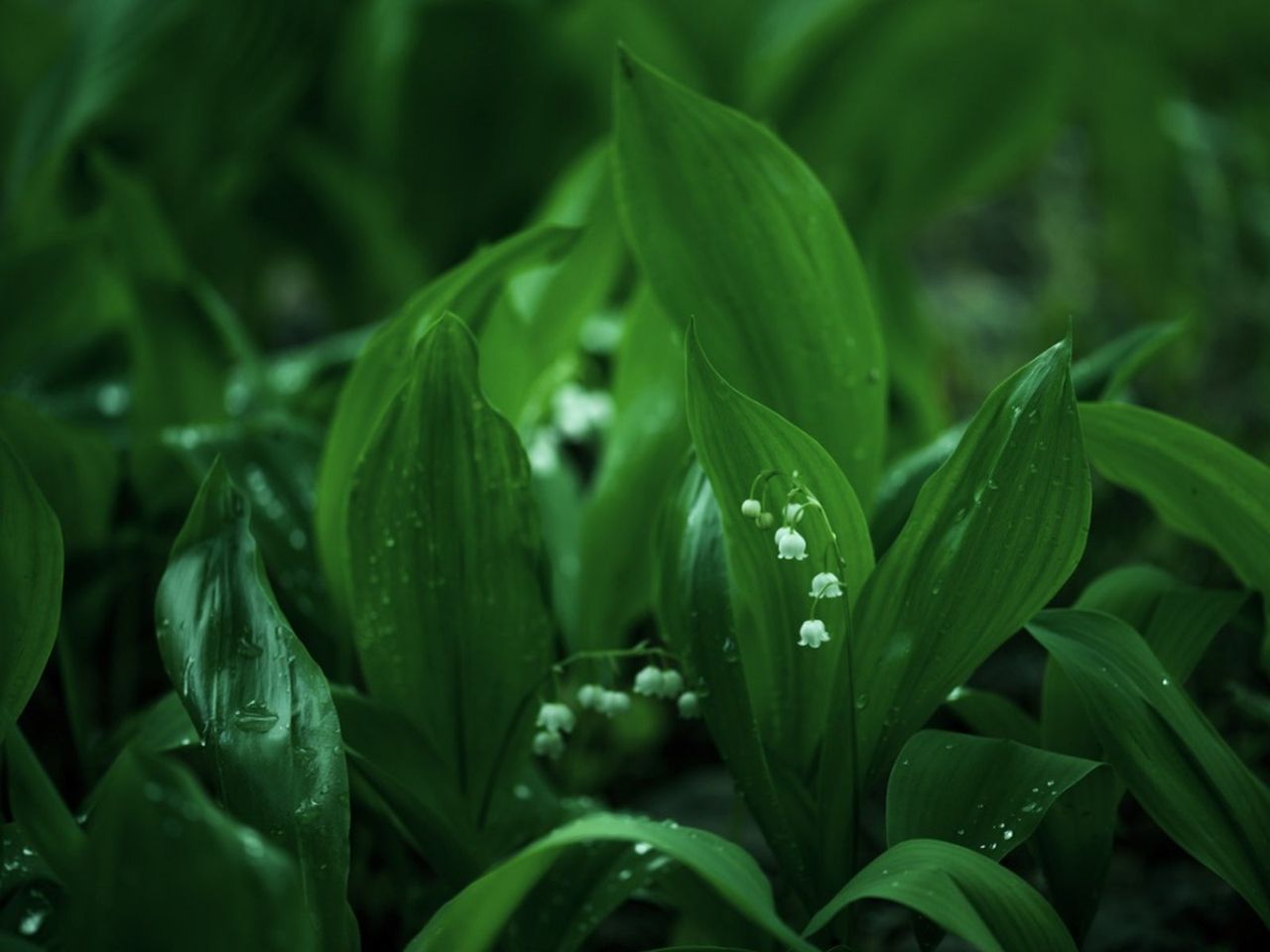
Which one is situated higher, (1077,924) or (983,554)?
(983,554)

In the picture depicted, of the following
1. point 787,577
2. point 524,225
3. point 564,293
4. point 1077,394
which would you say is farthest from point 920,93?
point 787,577

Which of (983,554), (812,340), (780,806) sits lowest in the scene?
(780,806)

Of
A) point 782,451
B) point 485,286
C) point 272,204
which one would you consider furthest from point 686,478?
point 272,204

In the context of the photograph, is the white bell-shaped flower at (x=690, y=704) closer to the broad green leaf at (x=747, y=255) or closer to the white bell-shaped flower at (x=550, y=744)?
the white bell-shaped flower at (x=550, y=744)

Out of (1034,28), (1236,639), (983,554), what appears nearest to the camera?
(983,554)

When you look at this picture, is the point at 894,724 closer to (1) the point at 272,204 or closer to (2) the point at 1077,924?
(2) the point at 1077,924

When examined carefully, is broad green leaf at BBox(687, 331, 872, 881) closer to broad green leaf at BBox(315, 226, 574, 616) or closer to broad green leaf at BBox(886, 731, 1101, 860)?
broad green leaf at BBox(886, 731, 1101, 860)

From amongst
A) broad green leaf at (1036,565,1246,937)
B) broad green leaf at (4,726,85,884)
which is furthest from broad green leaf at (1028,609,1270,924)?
broad green leaf at (4,726,85,884)

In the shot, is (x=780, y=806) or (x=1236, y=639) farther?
(x=1236, y=639)
